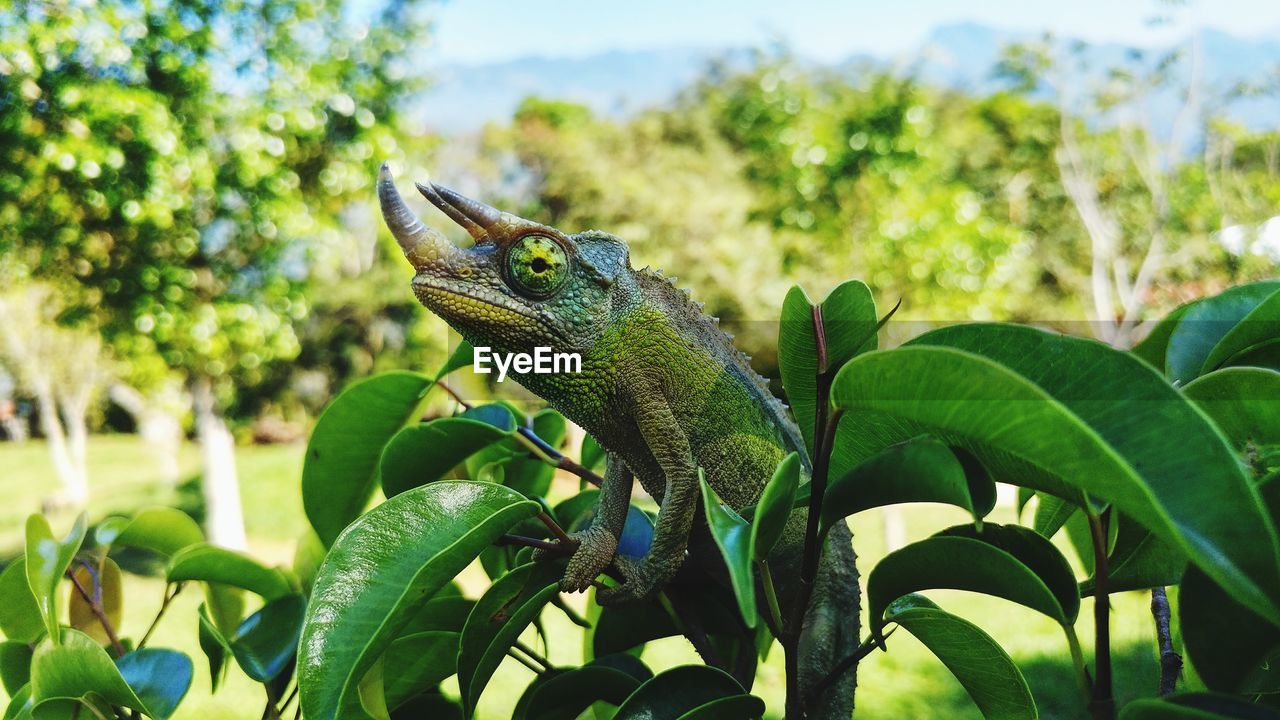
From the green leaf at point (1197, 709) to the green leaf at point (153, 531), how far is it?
90 cm

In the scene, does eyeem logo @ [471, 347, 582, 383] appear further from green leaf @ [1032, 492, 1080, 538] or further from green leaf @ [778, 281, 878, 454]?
green leaf @ [1032, 492, 1080, 538]

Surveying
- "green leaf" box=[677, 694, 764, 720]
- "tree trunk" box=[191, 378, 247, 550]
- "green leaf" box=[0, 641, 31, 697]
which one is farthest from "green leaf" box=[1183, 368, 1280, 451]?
"tree trunk" box=[191, 378, 247, 550]

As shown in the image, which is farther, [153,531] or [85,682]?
[153,531]

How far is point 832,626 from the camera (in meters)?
0.87

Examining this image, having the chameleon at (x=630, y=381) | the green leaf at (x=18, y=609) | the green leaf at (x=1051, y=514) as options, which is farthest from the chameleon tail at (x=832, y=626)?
the green leaf at (x=18, y=609)

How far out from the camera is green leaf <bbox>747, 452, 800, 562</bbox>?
0.50m

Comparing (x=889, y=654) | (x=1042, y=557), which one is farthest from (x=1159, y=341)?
(x=889, y=654)

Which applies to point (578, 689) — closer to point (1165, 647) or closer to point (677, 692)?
point (677, 692)

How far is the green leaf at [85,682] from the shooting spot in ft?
2.34

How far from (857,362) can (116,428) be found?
20.2m

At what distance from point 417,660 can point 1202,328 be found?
0.68 m

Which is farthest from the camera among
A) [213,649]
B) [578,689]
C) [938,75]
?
[938,75]

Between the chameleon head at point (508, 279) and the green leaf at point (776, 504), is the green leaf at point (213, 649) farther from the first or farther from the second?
the green leaf at point (776, 504)

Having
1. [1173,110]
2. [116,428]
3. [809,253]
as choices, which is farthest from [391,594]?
[116,428]
